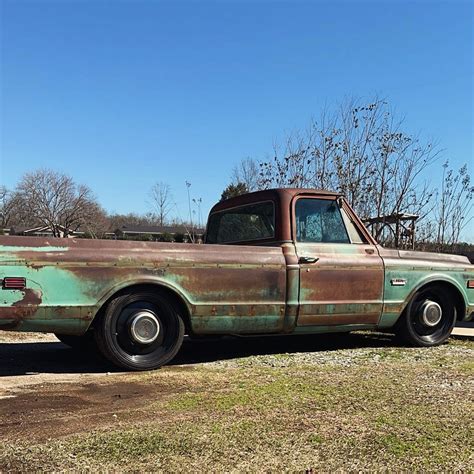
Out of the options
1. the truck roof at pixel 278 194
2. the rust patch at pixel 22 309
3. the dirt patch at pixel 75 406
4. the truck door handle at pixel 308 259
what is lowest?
the dirt patch at pixel 75 406

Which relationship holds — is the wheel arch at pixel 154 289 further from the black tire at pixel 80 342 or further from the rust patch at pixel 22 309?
the black tire at pixel 80 342

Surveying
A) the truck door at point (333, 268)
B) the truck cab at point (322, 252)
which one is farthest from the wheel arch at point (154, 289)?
the truck door at point (333, 268)

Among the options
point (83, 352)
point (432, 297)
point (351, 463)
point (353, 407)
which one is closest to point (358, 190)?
point (432, 297)

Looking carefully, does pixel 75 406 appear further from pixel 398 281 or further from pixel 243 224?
pixel 398 281

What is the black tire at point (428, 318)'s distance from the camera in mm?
6352

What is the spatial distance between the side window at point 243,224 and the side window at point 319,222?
0.30 m

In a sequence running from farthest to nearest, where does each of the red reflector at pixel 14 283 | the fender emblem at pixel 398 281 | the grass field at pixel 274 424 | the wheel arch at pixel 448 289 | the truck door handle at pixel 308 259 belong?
the wheel arch at pixel 448 289, the fender emblem at pixel 398 281, the truck door handle at pixel 308 259, the red reflector at pixel 14 283, the grass field at pixel 274 424

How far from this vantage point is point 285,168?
49.4 feet

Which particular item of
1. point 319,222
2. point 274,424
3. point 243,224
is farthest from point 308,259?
point 274,424

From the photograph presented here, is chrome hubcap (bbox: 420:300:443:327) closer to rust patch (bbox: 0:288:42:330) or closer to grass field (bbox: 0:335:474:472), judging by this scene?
grass field (bbox: 0:335:474:472)

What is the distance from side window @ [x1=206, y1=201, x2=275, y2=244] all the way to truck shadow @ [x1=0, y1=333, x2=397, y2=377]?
3.95 feet

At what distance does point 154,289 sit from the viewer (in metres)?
5.03

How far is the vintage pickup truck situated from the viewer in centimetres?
461

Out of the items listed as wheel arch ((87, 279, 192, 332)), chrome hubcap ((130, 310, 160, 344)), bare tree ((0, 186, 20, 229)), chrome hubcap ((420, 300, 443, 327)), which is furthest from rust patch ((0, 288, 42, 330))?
bare tree ((0, 186, 20, 229))
